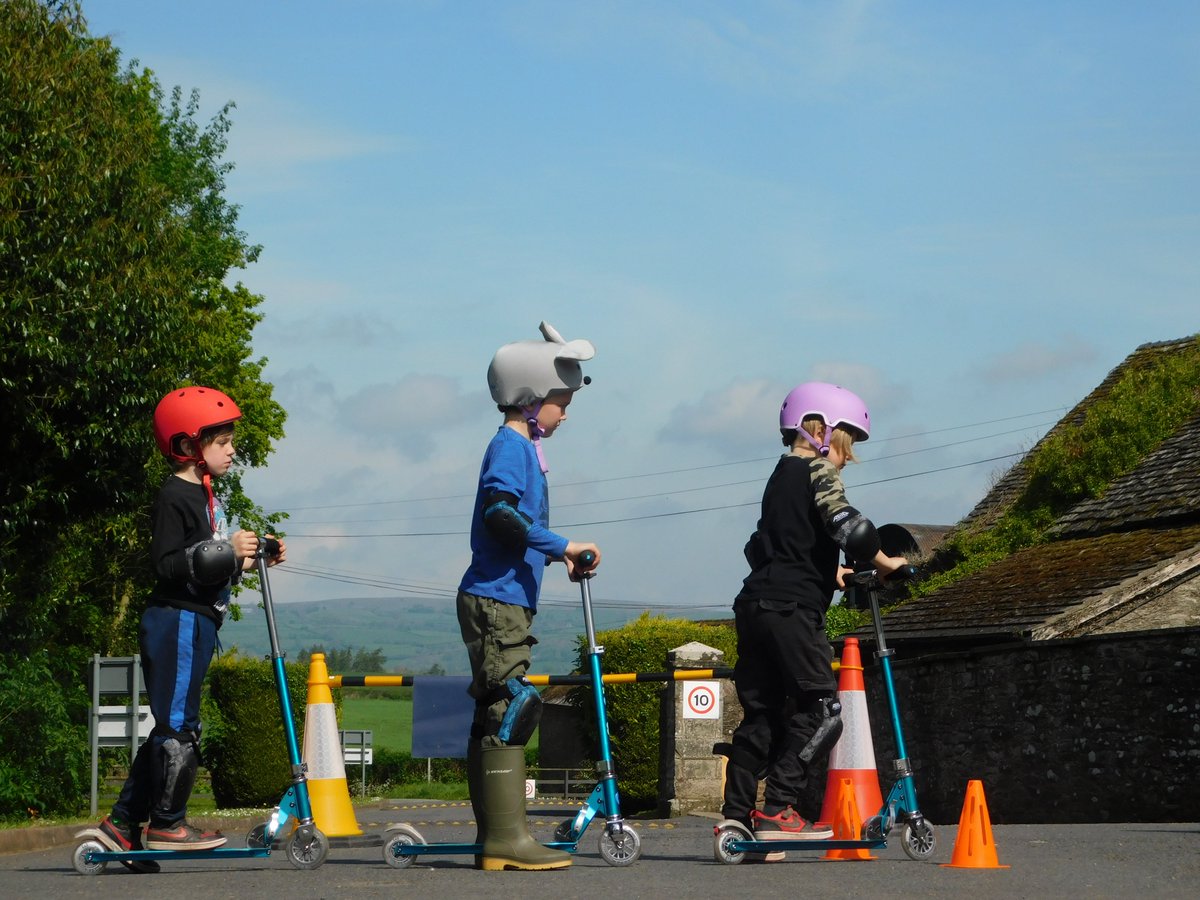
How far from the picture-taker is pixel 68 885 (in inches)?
230

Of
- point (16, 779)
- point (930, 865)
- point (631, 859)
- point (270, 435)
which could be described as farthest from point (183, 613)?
point (270, 435)

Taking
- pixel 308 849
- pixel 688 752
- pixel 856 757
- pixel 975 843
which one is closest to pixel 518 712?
pixel 308 849

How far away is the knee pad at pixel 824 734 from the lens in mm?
6551

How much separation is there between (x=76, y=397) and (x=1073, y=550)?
16288 millimetres

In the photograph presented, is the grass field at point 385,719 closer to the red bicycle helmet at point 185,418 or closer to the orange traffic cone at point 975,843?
the red bicycle helmet at point 185,418

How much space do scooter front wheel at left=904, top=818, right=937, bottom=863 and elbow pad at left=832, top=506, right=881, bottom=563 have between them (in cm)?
112

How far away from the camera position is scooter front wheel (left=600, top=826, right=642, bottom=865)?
249 inches

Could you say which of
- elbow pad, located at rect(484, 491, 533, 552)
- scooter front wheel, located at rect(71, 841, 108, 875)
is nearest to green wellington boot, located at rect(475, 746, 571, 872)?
elbow pad, located at rect(484, 491, 533, 552)

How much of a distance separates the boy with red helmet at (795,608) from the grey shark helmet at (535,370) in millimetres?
981

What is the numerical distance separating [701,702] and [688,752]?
1.98ft

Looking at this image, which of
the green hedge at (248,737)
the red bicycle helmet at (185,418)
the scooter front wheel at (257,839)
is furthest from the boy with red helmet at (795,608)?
the green hedge at (248,737)

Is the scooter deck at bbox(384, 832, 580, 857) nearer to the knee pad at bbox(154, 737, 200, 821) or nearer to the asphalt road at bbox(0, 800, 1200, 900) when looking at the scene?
the asphalt road at bbox(0, 800, 1200, 900)

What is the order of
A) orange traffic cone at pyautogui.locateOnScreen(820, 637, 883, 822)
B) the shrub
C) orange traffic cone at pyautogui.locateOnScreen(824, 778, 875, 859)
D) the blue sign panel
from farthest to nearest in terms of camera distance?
the blue sign panel, the shrub, orange traffic cone at pyautogui.locateOnScreen(820, 637, 883, 822), orange traffic cone at pyautogui.locateOnScreen(824, 778, 875, 859)

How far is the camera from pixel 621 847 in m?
6.36
